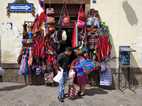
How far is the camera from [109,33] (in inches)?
396

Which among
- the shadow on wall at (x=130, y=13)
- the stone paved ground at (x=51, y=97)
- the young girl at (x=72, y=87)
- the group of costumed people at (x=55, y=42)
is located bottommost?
the stone paved ground at (x=51, y=97)

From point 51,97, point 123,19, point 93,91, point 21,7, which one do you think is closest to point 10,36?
point 21,7

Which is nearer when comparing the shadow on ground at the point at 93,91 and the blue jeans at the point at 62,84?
the blue jeans at the point at 62,84

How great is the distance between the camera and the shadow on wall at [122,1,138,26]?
9984 millimetres

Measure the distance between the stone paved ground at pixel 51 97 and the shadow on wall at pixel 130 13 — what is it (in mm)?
2115

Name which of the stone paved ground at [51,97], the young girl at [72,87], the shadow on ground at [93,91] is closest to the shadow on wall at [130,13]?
the stone paved ground at [51,97]

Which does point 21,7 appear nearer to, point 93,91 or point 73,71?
point 73,71

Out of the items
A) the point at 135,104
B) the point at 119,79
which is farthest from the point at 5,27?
the point at 135,104

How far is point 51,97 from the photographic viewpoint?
8812mm

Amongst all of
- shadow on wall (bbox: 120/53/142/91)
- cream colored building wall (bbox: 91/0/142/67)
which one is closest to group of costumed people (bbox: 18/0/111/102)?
cream colored building wall (bbox: 91/0/142/67)

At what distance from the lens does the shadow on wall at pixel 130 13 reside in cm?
998

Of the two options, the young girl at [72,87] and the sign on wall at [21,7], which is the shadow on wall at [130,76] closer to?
the young girl at [72,87]

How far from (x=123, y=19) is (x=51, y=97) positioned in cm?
332

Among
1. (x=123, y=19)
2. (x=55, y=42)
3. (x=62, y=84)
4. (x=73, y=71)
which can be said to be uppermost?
(x=123, y=19)
